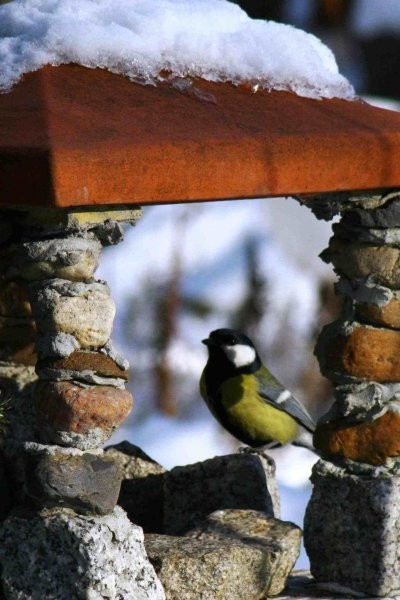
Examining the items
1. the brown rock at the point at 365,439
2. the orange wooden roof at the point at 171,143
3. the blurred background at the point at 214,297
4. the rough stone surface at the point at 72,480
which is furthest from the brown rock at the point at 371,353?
the blurred background at the point at 214,297

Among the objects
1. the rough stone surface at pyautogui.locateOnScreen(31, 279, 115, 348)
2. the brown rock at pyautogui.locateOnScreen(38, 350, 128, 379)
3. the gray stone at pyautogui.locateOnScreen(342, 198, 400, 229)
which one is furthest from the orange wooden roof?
the brown rock at pyautogui.locateOnScreen(38, 350, 128, 379)

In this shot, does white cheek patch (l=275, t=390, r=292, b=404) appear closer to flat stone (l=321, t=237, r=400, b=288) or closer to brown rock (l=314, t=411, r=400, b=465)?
brown rock (l=314, t=411, r=400, b=465)

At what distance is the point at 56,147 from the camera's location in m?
2.35

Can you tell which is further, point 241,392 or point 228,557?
point 241,392

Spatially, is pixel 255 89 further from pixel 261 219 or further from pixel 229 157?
pixel 261 219

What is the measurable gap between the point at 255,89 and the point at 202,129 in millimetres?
354

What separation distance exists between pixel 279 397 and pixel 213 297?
108 inches

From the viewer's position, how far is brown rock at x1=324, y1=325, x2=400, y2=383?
307 centimetres

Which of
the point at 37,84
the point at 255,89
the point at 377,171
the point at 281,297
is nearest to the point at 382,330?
the point at 377,171

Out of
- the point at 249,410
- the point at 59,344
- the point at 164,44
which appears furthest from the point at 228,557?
the point at 249,410

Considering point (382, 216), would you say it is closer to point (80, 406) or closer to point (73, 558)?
point (80, 406)

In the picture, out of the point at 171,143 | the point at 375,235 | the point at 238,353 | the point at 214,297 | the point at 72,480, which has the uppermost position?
the point at 171,143

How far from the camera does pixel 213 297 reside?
22.5 ft

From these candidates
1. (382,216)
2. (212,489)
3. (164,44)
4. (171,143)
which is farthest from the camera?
(212,489)
